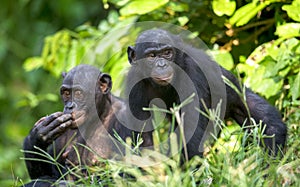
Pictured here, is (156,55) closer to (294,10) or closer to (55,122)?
(55,122)

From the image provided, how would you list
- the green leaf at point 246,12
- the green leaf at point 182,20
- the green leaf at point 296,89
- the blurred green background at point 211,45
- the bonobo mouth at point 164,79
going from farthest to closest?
the green leaf at point 182,20 < the green leaf at point 246,12 < the blurred green background at point 211,45 < the green leaf at point 296,89 < the bonobo mouth at point 164,79

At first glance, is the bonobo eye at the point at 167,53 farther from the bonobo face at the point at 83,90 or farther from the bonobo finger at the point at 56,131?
the bonobo finger at the point at 56,131

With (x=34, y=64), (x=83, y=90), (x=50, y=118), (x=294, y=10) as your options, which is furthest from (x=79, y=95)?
(x=34, y=64)

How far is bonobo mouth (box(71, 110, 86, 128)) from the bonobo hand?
8 centimetres

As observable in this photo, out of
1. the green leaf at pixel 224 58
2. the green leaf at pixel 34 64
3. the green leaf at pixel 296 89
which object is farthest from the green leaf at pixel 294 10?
the green leaf at pixel 34 64

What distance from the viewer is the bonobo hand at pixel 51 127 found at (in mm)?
5441

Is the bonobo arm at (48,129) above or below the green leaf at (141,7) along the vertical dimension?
below

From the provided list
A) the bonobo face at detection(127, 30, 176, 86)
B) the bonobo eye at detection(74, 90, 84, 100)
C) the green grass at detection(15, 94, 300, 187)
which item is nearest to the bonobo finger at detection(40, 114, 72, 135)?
the bonobo eye at detection(74, 90, 84, 100)

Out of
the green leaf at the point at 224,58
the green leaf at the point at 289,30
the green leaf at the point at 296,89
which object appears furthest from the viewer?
the green leaf at the point at 224,58

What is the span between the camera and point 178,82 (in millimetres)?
5590

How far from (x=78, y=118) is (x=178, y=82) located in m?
0.75

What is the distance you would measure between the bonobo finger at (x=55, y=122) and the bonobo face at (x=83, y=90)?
0.54 feet

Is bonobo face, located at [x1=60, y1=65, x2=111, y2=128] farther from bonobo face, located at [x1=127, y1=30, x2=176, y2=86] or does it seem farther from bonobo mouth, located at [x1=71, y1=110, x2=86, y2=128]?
bonobo face, located at [x1=127, y1=30, x2=176, y2=86]

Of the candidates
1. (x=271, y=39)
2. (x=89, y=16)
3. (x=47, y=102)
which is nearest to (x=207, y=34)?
(x=271, y=39)
